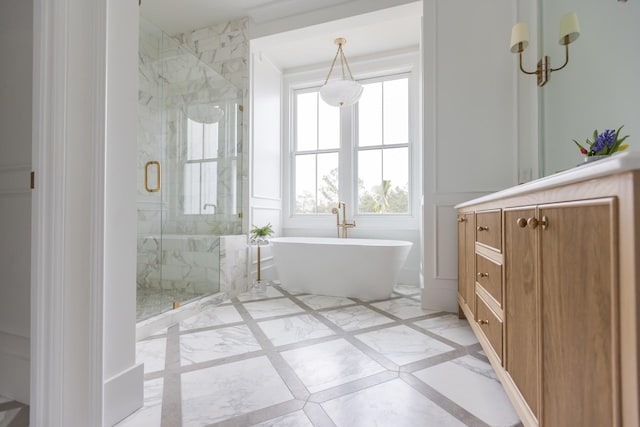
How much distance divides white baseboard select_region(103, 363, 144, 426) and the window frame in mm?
2756

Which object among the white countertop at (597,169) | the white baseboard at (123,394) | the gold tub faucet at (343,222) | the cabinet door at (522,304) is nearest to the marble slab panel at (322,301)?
the gold tub faucet at (343,222)

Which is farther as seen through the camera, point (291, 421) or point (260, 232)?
point (260, 232)

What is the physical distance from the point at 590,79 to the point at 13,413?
2.90m

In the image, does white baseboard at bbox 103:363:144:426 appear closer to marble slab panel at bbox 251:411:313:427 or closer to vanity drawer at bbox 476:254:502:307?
marble slab panel at bbox 251:411:313:427

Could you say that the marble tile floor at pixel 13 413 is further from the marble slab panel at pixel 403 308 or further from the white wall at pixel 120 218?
the marble slab panel at pixel 403 308

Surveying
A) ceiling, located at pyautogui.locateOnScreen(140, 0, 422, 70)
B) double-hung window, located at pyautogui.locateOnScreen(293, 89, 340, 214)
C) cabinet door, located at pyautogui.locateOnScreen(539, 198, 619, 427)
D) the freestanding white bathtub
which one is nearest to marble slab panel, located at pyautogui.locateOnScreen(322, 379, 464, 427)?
cabinet door, located at pyautogui.locateOnScreen(539, 198, 619, 427)

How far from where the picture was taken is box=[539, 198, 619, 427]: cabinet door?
0.54 metres

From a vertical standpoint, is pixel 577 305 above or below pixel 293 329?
above

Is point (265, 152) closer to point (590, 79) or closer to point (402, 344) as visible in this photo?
point (402, 344)

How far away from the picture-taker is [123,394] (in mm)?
1110

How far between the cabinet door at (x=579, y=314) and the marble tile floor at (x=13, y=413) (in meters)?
1.70

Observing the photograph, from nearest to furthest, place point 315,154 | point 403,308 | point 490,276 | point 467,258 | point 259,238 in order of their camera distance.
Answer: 1. point 490,276
2. point 467,258
3. point 403,308
4. point 259,238
5. point 315,154

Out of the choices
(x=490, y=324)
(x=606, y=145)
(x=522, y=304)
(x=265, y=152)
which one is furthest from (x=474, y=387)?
(x=265, y=152)

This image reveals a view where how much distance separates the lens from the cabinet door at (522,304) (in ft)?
2.77
